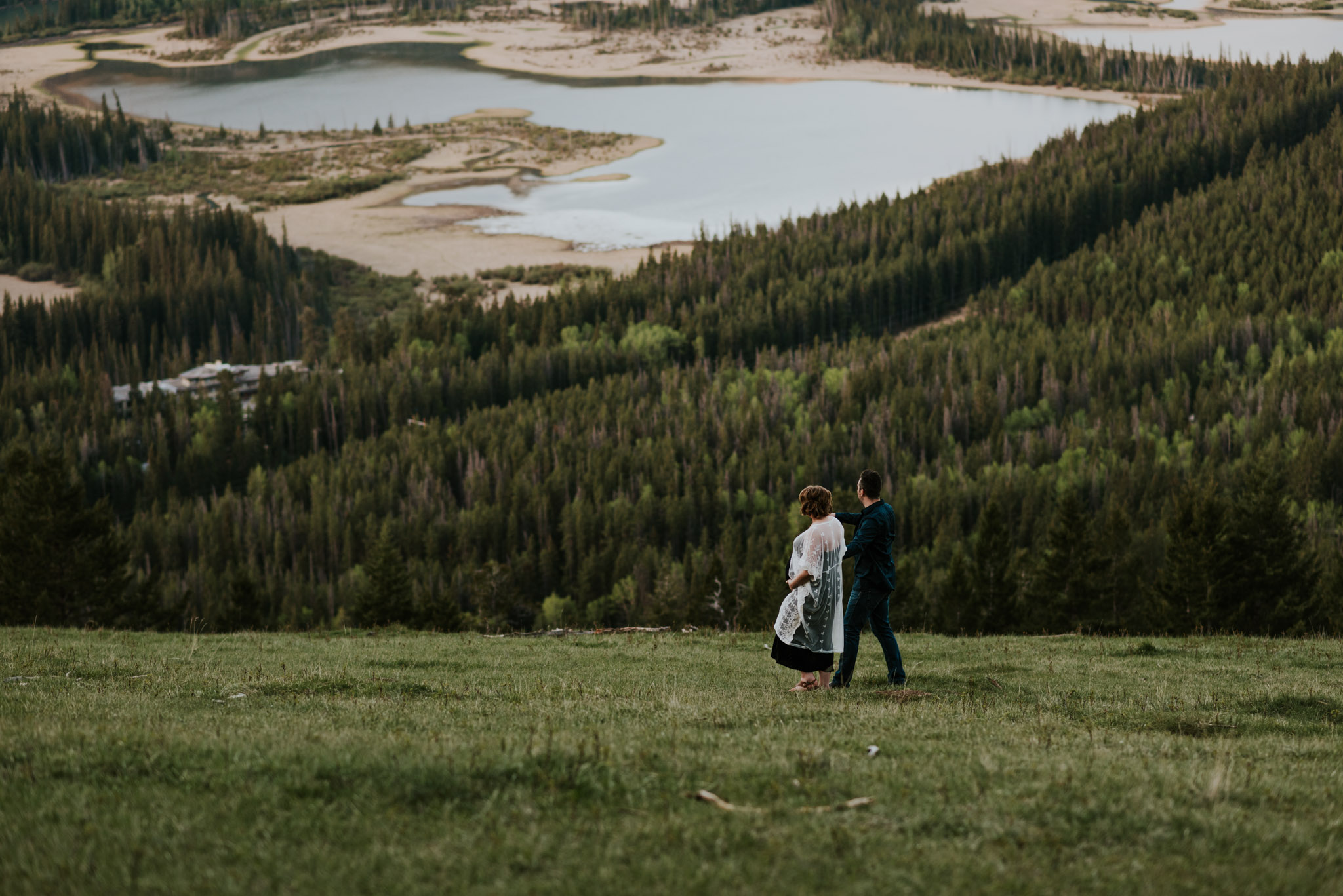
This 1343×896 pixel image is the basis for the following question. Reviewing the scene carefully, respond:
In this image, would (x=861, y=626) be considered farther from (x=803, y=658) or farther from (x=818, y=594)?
(x=818, y=594)

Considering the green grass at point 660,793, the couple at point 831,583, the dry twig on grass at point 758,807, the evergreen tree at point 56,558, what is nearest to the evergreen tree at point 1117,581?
the couple at point 831,583

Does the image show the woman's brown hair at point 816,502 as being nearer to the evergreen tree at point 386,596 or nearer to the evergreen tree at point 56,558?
the evergreen tree at point 56,558

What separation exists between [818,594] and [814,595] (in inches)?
2.9

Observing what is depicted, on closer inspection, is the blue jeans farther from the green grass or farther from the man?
the green grass

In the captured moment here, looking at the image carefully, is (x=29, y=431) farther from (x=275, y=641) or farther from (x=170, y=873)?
(x=170, y=873)

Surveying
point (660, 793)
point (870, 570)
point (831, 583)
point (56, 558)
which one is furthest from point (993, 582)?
point (660, 793)

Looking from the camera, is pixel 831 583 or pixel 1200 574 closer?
pixel 831 583

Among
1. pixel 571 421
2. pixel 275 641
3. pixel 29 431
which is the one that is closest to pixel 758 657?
pixel 275 641

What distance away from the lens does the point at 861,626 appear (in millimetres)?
22312

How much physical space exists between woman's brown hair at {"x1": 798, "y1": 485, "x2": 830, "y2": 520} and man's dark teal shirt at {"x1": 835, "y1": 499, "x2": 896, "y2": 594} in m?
0.54

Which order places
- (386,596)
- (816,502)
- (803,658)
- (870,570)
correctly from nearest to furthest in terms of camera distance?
(816,502) → (870,570) → (803,658) → (386,596)

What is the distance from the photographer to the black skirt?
2192cm

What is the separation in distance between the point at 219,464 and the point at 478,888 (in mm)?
167372

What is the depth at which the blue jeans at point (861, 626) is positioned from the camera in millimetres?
21828
